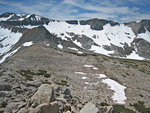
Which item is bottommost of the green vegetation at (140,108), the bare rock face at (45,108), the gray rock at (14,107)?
the green vegetation at (140,108)

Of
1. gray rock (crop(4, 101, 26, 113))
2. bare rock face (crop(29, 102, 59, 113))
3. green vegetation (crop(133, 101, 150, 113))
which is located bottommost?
green vegetation (crop(133, 101, 150, 113))

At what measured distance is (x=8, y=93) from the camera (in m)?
13.0

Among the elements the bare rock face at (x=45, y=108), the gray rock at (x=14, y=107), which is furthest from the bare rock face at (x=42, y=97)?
the gray rock at (x=14, y=107)

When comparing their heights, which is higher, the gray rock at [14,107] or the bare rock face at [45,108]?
the bare rock face at [45,108]

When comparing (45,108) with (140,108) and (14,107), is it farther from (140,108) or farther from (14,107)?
(140,108)

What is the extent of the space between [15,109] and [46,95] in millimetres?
2313

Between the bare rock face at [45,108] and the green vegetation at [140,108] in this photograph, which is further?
the green vegetation at [140,108]

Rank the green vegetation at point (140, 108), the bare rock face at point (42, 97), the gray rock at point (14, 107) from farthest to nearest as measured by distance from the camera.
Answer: the green vegetation at point (140, 108), the gray rock at point (14, 107), the bare rock face at point (42, 97)

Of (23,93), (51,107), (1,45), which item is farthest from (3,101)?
(1,45)

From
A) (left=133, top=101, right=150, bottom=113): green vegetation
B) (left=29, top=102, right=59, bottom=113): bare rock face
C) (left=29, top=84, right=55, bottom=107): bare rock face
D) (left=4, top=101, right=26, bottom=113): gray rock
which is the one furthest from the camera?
(left=133, top=101, right=150, bottom=113): green vegetation

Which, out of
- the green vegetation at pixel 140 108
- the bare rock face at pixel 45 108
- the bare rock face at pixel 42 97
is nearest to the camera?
the bare rock face at pixel 45 108

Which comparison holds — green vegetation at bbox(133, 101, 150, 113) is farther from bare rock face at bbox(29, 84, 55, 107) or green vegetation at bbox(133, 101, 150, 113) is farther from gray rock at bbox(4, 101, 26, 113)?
gray rock at bbox(4, 101, 26, 113)

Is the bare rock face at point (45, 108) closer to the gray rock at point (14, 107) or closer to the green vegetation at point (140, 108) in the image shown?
the gray rock at point (14, 107)

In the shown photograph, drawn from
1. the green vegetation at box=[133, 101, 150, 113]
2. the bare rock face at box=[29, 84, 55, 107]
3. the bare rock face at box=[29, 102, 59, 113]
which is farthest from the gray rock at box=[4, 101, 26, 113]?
the green vegetation at box=[133, 101, 150, 113]
